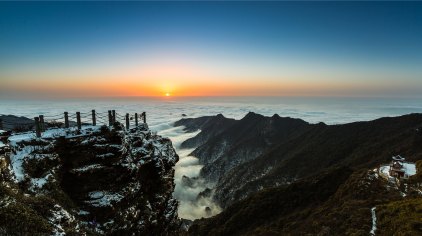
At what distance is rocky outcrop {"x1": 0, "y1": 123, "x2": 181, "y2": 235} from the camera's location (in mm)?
13820

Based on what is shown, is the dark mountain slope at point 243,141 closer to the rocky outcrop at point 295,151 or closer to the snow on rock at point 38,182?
the rocky outcrop at point 295,151

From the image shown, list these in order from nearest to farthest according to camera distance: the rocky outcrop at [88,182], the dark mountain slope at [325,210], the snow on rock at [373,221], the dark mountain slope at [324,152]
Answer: the rocky outcrop at [88,182] → the snow on rock at [373,221] → the dark mountain slope at [325,210] → the dark mountain slope at [324,152]

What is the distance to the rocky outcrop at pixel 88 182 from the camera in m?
13.8

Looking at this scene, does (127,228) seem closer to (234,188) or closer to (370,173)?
(370,173)

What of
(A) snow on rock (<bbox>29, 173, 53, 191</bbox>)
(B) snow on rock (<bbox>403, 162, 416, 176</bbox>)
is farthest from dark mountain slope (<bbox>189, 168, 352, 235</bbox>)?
(A) snow on rock (<bbox>29, 173, 53, 191</bbox>)

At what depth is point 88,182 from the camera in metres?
18.3

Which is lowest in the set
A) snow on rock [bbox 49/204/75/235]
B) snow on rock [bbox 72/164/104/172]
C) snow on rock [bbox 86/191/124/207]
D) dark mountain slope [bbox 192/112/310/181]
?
dark mountain slope [bbox 192/112/310/181]

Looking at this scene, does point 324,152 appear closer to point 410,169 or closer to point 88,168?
point 410,169

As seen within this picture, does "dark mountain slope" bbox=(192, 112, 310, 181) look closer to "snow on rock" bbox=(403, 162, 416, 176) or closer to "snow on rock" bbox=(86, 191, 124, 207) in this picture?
"snow on rock" bbox=(403, 162, 416, 176)

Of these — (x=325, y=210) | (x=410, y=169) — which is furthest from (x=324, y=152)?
(x=325, y=210)

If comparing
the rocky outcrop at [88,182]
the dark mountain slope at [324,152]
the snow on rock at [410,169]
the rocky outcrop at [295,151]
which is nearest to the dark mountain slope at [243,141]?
the rocky outcrop at [295,151]

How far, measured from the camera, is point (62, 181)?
696 inches

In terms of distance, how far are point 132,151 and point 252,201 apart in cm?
3707

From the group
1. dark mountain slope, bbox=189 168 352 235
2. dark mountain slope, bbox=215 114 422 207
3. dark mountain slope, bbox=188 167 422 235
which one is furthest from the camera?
dark mountain slope, bbox=215 114 422 207
